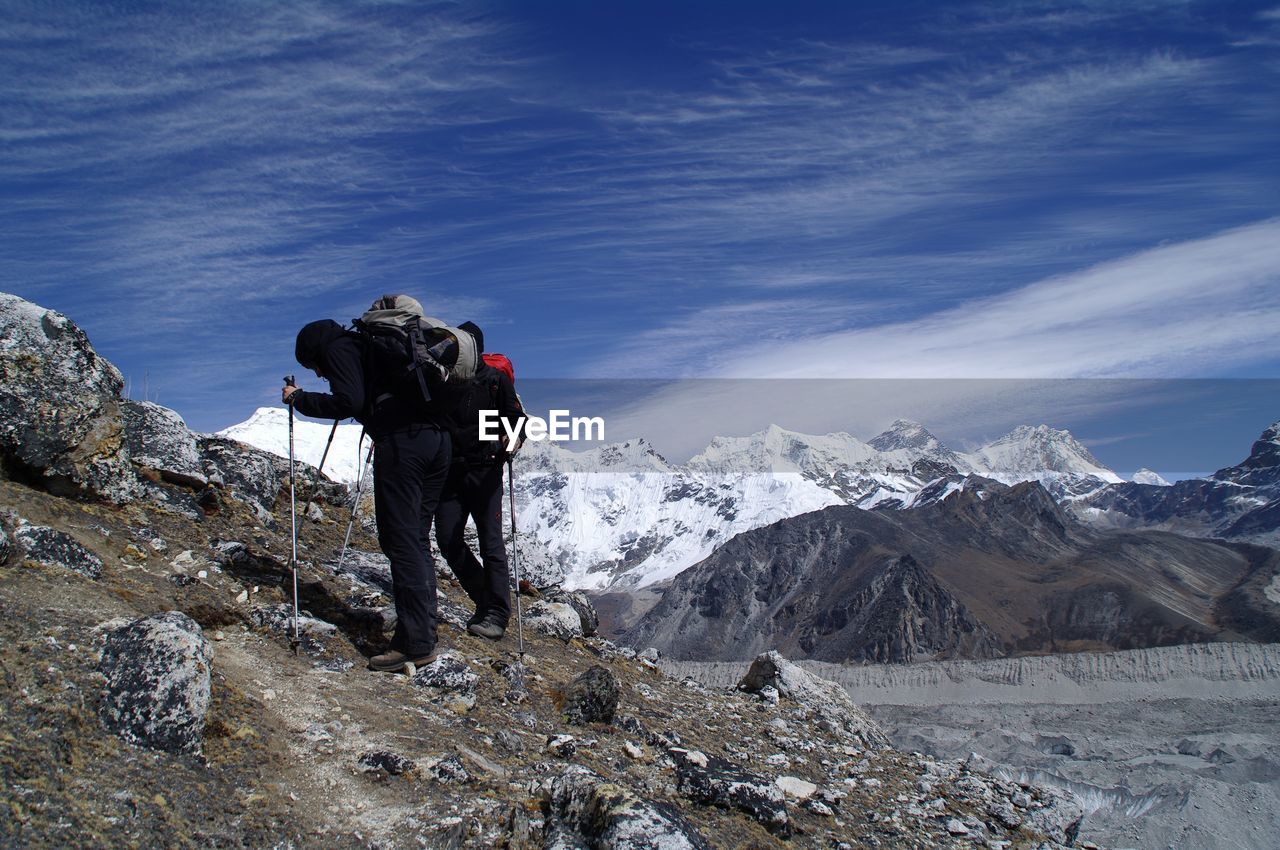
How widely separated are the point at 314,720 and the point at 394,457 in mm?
2228

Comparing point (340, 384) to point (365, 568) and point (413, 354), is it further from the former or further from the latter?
point (365, 568)

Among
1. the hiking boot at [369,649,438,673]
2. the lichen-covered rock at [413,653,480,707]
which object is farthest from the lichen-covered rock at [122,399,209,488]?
the lichen-covered rock at [413,653,480,707]

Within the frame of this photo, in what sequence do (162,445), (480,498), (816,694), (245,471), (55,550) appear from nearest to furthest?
(55,550), (480,498), (162,445), (816,694), (245,471)

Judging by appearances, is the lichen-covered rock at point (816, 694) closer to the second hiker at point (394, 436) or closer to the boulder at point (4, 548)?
the second hiker at point (394, 436)

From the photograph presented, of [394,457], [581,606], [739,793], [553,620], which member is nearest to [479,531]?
[394,457]

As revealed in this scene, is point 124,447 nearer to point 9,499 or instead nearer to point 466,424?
point 9,499

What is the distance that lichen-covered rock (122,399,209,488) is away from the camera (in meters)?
9.02

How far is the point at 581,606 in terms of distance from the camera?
502 inches

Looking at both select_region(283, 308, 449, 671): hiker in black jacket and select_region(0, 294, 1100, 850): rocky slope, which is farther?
select_region(283, 308, 449, 671): hiker in black jacket

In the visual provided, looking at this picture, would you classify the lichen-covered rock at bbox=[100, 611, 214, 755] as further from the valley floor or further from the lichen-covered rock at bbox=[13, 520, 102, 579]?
the valley floor

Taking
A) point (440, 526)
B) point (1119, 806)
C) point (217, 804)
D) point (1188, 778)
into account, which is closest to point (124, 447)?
point (440, 526)

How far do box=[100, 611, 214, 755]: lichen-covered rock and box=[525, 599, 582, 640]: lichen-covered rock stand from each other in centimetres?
523

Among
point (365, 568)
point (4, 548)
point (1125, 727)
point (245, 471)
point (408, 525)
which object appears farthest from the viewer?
point (1125, 727)

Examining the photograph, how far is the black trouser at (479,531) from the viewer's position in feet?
25.9
